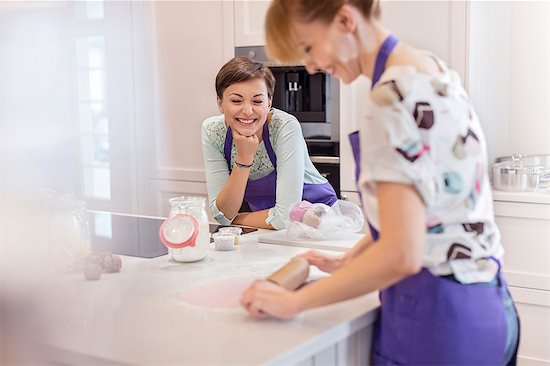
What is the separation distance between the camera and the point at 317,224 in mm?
1558

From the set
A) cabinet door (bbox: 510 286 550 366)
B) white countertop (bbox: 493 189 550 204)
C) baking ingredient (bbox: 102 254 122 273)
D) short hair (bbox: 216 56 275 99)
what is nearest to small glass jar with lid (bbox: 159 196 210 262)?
baking ingredient (bbox: 102 254 122 273)

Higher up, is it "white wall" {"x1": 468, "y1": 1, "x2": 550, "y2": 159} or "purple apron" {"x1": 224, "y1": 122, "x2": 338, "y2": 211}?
"white wall" {"x1": 468, "y1": 1, "x2": 550, "y2": 159}

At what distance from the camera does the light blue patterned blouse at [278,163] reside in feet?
5.86

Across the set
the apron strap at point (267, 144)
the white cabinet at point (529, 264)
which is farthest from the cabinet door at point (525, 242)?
the apron strap at point (267, 144)

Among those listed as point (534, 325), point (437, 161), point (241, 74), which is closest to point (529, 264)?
point (534, 325)

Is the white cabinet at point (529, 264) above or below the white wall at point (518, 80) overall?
below

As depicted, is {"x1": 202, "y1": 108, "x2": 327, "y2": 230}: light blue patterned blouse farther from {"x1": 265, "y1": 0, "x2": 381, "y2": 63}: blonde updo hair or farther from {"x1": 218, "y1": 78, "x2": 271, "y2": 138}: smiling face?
{"x1": 265, "y1": 0, "x2": 381, "y2": 63}: blonde updo hair

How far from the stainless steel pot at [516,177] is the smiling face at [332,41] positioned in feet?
5.20

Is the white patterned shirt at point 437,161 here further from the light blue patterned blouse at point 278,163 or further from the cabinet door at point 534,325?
the cabinet door at point 534,325

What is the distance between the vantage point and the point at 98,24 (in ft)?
1.08

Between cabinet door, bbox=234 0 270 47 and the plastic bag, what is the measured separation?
135cm

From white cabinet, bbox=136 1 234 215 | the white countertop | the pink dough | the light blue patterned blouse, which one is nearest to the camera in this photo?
the pink dough

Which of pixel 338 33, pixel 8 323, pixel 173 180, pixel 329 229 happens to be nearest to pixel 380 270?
pixel 338 33

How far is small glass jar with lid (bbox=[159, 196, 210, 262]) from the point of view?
1.27 meters
